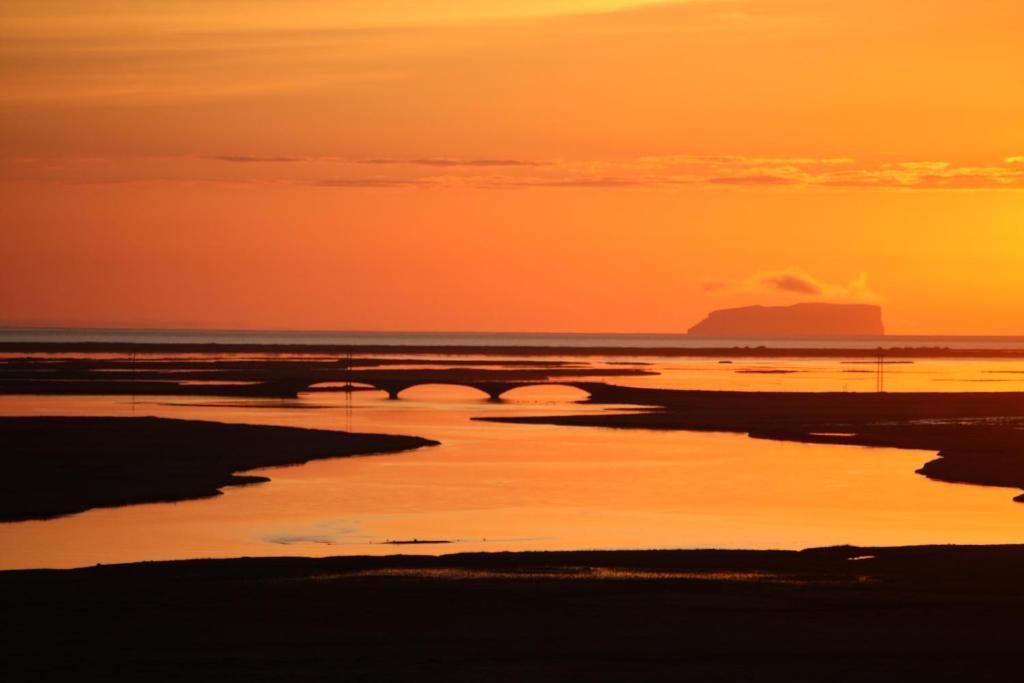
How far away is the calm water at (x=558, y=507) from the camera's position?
29.6 metres

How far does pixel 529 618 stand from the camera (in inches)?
795

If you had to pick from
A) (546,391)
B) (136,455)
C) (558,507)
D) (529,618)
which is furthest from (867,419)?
(529,618)

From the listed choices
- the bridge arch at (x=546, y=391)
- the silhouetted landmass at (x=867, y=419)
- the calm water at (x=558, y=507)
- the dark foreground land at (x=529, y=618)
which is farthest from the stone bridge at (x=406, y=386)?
the dark foreground land at (x=529, y=618)

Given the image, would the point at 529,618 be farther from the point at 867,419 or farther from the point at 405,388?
the point at 405,388

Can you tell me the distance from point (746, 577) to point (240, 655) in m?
9.19

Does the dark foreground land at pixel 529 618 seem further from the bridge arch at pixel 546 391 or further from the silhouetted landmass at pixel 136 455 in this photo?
the bridge arch at pixel 546 391

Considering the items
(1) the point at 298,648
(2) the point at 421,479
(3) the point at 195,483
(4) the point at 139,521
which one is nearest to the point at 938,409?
(2) the point at 421,479

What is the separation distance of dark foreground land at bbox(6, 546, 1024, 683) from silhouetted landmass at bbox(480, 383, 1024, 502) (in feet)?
58.4

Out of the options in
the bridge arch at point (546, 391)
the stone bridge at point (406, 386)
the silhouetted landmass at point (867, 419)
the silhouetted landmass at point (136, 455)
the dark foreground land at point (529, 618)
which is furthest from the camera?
the bridge arch at point (546, 391)

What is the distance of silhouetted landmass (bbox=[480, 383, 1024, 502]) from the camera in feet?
158

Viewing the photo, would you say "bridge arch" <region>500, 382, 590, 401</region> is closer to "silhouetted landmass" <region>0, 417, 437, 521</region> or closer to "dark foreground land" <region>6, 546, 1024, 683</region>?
"silhouetted landmass" <region>0, 417, 437, 521</region>

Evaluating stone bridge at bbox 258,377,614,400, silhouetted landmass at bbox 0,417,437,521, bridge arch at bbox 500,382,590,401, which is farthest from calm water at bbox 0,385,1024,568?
stone bridge at bbox 258,377,614,400

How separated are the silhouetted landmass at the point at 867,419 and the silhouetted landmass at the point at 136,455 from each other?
16833 millimetres

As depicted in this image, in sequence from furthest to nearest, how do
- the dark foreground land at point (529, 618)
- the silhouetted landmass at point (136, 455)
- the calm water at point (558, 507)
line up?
1. the silhouetted landmass at point (136, 455)
2. the calm water at point (558, 507)
3. the dark foreground land at point (529, 618)
